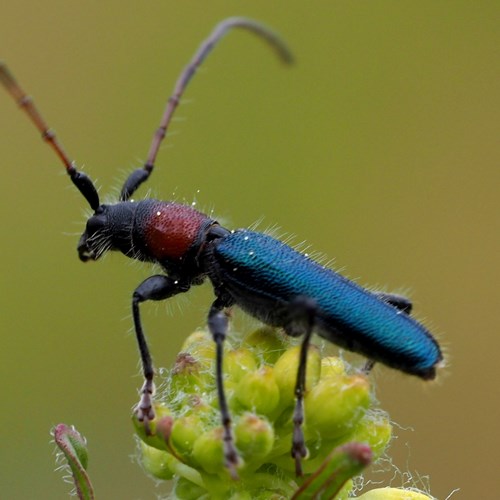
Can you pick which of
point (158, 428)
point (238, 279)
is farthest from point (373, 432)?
point (238, 279)

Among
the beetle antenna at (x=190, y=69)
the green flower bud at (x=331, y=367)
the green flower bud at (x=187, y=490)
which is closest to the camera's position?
the green flower bud at (x=187, y=490)

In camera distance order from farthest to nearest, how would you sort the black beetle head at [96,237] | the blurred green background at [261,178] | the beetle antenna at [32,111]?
the blurred green background at [261,178] → the black beetle head at [96,237] → the beetle antenna at [32,111]

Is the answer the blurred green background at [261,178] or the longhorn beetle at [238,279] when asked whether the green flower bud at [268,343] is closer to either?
the longhorn beetle at [238,279]

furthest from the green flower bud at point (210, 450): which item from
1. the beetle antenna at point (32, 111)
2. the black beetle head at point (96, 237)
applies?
the beetle antenna at point (32, 111)

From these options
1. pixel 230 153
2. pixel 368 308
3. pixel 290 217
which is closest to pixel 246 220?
pixel 290 217

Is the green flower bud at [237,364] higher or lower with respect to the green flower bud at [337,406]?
higher

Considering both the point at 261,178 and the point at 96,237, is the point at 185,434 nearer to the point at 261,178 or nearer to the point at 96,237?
the point at 96,237

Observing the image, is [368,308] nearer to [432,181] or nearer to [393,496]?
[393,496]
